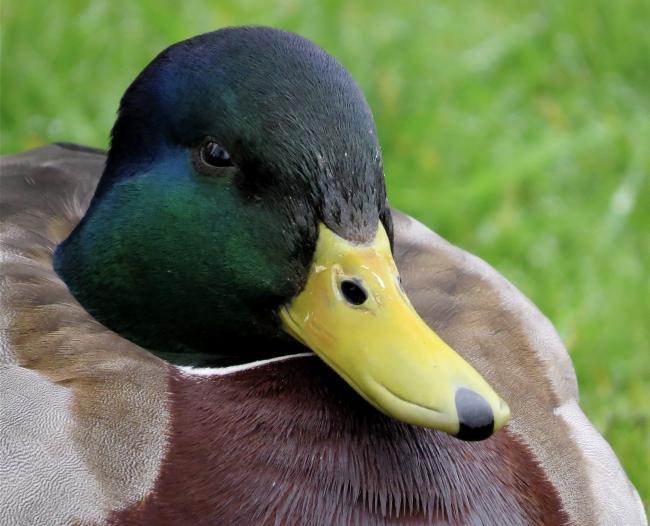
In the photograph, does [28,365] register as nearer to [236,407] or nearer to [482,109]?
[236,407]

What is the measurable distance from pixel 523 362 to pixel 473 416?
738 mm

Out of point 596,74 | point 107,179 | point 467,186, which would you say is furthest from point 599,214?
point 107,179

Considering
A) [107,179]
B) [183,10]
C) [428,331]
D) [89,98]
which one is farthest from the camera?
[183,10]

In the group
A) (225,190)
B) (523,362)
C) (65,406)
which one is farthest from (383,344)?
(523,362)

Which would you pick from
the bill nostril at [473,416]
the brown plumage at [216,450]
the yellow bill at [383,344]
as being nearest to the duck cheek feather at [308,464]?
the brown plumage at [216,450]

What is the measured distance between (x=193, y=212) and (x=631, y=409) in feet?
5.35

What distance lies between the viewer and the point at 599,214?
4082 mm

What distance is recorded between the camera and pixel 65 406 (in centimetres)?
203

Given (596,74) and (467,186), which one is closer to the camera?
(467,186)

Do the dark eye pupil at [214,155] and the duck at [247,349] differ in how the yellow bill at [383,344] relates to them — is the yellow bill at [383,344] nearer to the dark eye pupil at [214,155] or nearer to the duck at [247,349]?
the duck at [247,349]

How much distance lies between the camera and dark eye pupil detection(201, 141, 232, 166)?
2061 mm

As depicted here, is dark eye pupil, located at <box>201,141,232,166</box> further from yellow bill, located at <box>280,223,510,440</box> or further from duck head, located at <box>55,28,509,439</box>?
yellow bill, located at <box>280,223,510,440</box>

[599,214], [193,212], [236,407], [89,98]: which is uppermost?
[193,212]

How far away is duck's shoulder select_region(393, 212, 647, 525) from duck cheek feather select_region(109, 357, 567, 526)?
21cm
